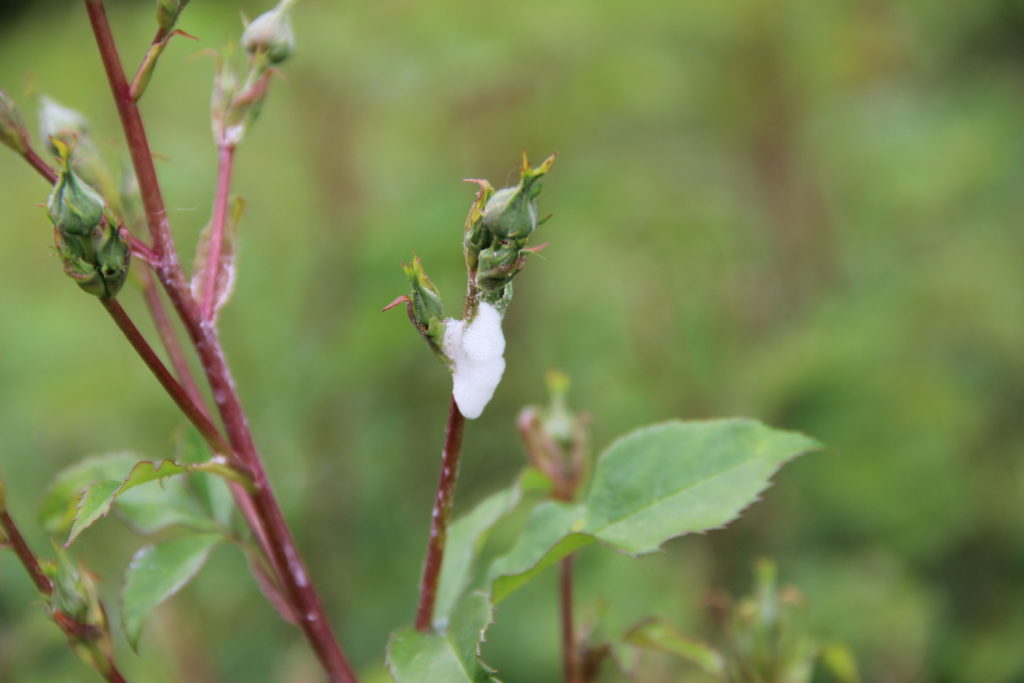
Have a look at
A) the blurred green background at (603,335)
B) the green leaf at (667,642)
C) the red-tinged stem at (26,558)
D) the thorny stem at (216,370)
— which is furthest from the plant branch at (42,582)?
the blurred green background at (603,335)

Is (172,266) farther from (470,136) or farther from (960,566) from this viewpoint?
(960,566)

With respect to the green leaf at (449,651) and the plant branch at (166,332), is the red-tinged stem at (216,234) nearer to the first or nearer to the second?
the plant branch at (166,332)

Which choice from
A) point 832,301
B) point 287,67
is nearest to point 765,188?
point 832,301

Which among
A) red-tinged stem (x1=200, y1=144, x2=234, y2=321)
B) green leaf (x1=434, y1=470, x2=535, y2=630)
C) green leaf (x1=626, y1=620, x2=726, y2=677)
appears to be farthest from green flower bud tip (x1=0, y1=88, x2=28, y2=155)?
green leaf (x1=626, y1=620, x2=726, y2=677)

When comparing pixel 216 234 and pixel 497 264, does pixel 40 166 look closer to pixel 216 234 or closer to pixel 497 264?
pixel 216 234

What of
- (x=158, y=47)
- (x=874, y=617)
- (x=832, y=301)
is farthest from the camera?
(x=832, y=301)

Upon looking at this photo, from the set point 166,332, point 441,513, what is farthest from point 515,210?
point 166,332
